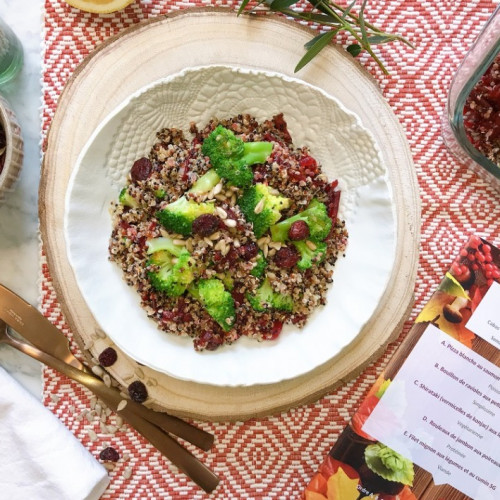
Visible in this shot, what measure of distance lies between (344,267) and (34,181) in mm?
922

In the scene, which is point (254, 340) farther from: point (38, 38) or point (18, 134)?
point (38, 38)

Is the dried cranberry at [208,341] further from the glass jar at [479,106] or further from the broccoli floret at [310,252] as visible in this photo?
the glass jar at [479,106]

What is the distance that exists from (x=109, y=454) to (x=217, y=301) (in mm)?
610

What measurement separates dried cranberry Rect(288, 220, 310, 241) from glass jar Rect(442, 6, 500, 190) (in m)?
0.50

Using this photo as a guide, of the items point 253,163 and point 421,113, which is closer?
point 253,163

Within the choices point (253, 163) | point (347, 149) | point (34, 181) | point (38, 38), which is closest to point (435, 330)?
point (347, 149)

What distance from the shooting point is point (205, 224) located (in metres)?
1.48

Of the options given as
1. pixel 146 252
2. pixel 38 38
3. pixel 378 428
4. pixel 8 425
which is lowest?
pixel 8 425

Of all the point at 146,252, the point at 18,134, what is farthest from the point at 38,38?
the point at 146,252

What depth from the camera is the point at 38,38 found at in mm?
1734

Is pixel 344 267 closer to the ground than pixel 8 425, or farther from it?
farther from it

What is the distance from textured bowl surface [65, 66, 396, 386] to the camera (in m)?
1.51

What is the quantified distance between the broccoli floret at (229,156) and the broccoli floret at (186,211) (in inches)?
1.5

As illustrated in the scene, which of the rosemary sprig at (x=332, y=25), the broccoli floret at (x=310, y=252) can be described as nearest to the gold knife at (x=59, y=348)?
the broccoli floret at (x=310, y=252)
